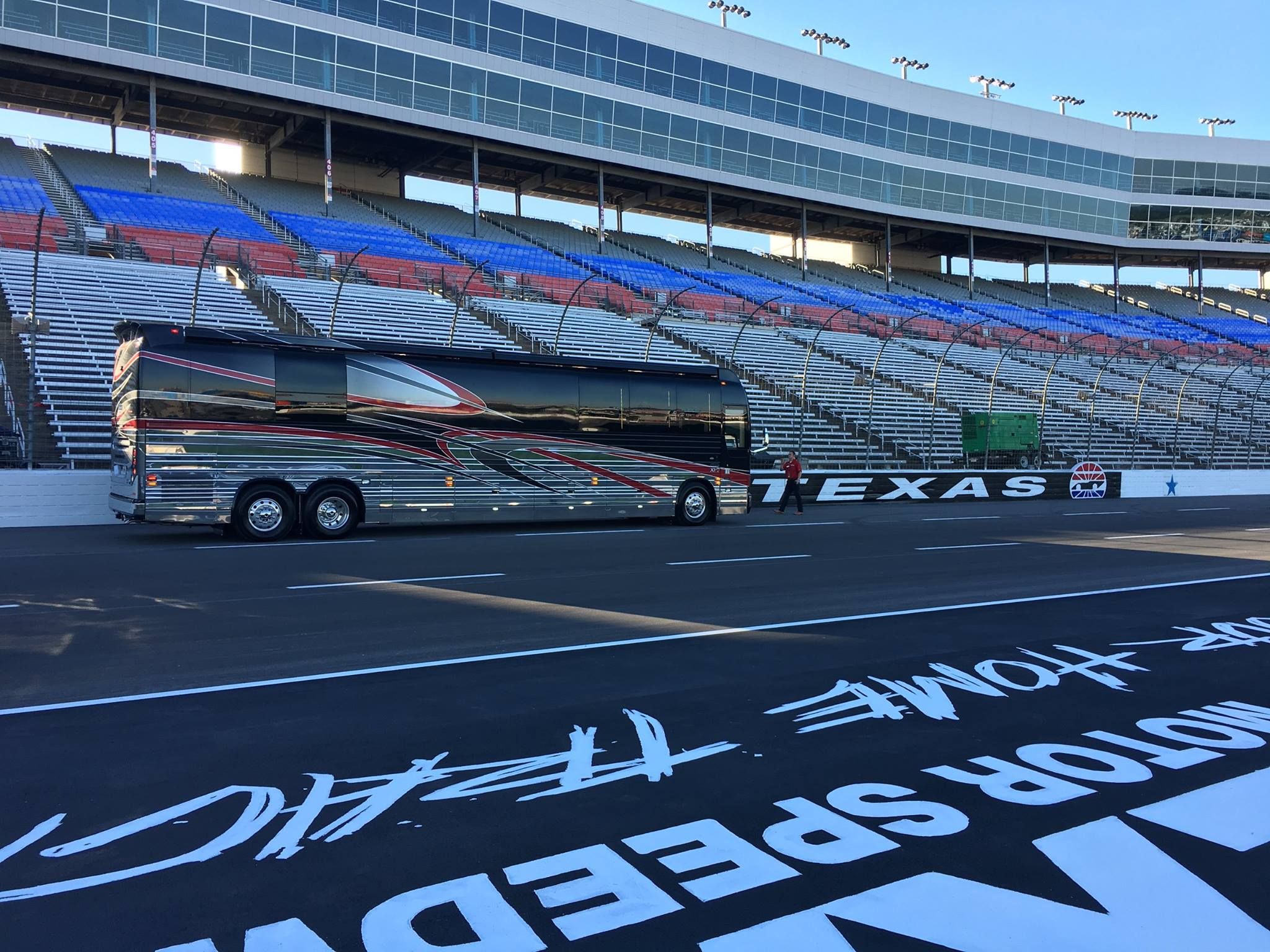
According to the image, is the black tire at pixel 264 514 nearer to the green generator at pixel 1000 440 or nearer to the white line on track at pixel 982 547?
the white line on track at pixel 982 547

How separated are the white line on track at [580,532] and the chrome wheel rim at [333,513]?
3.10m

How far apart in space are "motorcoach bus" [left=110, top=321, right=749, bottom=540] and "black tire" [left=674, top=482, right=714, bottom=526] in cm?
4

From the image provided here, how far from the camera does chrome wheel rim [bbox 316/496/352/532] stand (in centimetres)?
1577

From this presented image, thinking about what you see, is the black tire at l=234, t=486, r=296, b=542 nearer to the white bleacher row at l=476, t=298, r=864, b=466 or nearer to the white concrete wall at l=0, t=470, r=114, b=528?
the white concrete wall at l=0, t=470, r=114, b=528

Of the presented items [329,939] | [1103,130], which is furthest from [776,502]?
[1103,130]

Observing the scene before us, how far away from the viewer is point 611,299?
3841 cm

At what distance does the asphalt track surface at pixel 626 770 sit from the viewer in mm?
2965

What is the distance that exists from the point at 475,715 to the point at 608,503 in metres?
13.9

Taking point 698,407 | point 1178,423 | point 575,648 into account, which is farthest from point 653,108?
point 575,648

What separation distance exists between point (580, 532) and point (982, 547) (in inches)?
289

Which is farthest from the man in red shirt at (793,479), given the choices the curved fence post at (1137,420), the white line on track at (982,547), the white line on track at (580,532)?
the curved fence post at (1137,420)

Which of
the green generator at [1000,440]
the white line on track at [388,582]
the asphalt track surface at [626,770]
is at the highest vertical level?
the green generator at [1000,440]

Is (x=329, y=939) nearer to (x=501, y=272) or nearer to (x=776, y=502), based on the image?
(x=776, y=502)

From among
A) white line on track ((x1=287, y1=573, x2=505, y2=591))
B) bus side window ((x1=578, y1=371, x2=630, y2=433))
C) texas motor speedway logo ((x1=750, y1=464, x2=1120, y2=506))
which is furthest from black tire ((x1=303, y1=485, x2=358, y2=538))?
texas motor speedway logo ((x1=750, y1=464, x2=1120, y2=506))
